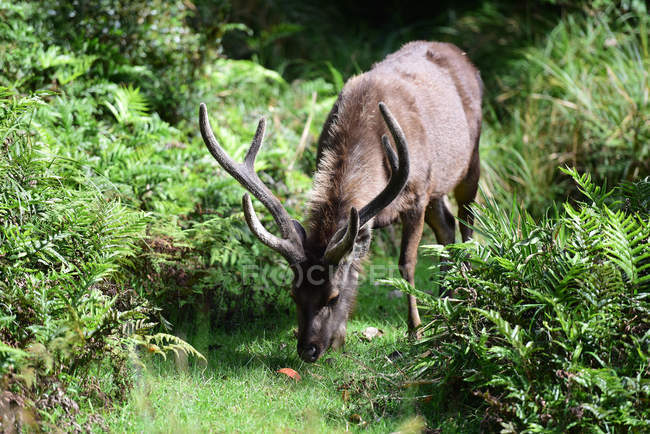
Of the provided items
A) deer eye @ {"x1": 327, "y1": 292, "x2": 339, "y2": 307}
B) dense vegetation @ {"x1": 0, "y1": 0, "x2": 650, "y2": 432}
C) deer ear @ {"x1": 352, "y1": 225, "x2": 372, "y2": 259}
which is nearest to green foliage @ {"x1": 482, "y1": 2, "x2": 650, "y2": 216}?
dense vegetation @ {"x1": 0, "y1": 0, "x2": 650, "y2": 432}

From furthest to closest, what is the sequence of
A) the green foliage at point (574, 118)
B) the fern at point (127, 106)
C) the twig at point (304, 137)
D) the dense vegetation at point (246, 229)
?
the green foliage at point (574, 118)
the twig at point (304, 137)
the fern at point (127, 106)
the dense vegetation at point (246, 229)

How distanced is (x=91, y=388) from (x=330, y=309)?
167 cm

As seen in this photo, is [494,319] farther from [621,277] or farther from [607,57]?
[607,57]

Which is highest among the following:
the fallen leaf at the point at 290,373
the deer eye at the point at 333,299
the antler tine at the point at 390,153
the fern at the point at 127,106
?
the antler tine at the point at 390,153

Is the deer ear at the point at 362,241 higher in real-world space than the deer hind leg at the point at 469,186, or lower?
higher

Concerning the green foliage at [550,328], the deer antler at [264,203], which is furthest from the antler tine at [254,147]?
the green foliage at [550,328]

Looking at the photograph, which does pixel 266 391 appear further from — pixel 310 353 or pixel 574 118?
pixel 574 118

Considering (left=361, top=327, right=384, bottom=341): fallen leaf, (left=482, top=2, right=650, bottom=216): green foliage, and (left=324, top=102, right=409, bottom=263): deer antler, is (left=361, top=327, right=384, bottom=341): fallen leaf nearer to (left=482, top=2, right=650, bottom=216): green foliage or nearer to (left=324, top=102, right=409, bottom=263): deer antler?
(left=324, top=102, right=409, bottom=263): deer antler

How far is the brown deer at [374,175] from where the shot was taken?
15.3 feet

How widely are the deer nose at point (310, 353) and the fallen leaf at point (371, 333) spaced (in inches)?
30.9

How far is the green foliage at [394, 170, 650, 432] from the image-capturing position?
3.38 metres

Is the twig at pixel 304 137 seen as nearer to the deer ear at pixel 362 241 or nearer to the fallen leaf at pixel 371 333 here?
the fallen leaf at pixel 371 333

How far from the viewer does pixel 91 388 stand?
3.78 m

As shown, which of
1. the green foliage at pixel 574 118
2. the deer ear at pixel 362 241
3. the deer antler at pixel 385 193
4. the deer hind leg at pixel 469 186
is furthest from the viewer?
the green foliage at pixel 574 118
